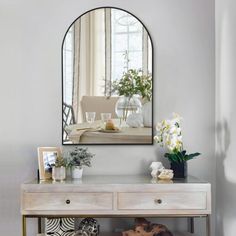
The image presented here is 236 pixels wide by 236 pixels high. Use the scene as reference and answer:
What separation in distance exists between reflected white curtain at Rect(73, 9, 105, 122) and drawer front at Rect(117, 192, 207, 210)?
805 mm

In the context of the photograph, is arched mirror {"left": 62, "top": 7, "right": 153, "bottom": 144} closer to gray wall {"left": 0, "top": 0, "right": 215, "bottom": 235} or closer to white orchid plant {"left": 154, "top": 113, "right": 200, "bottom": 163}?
gray wall {"left": 0, "top": 0, "right": 215, "bottom": 235}

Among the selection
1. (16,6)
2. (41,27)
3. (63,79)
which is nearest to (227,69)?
(63,79)

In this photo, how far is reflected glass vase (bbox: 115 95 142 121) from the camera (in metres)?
3.12

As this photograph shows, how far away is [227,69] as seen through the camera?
112 inches

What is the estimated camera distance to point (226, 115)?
2.89 m

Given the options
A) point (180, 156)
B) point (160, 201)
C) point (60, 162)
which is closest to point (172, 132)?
point (180, 156)

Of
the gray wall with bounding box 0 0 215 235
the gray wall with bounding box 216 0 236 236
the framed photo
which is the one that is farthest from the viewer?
the gray wall with bounding box 0 0 215 235

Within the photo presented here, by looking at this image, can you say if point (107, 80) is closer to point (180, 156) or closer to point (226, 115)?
point (180, 156)

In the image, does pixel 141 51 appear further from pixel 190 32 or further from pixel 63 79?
pixel 63 79

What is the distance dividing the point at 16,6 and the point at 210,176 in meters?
1.86

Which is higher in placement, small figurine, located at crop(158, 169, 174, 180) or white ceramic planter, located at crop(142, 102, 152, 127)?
white ceramic planter, located at crop(142, 102, 152, 127)

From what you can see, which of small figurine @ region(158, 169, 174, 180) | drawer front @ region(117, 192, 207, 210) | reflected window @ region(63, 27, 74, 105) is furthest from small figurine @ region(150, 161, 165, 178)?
reflected window @ region(63, 27, 74, 105)

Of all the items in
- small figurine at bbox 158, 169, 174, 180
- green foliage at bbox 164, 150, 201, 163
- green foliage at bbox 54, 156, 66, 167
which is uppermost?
green foliage at bbox 164, 150, 201, 163

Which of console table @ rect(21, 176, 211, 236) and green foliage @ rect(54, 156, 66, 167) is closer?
console table @ rect(21, 176, 211, 236)
